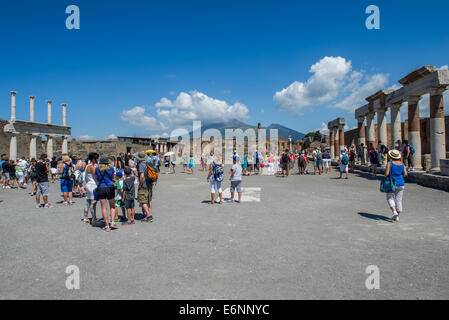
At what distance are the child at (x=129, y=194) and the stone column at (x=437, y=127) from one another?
12968mm

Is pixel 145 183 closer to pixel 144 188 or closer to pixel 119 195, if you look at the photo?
pixel 144 188

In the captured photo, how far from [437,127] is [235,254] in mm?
13306

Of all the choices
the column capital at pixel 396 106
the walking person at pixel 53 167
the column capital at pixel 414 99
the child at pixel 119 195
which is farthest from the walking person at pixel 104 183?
the column capital at pixel 396 106

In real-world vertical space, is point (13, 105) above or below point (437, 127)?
above

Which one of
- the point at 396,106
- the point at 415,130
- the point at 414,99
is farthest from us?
the point at 396,106

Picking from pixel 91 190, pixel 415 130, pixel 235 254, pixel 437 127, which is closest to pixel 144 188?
pixel 91 190

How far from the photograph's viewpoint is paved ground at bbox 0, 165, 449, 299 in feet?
11.9

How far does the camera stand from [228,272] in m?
4.13

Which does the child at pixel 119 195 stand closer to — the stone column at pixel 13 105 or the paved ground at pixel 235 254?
the paved ground at pixel 235 254

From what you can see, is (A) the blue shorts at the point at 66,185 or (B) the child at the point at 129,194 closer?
(B) the child at the point at 129,194

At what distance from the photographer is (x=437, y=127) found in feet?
45.3

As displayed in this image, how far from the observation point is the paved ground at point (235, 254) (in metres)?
3.63

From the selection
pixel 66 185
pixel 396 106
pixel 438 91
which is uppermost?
pixel 396 106
